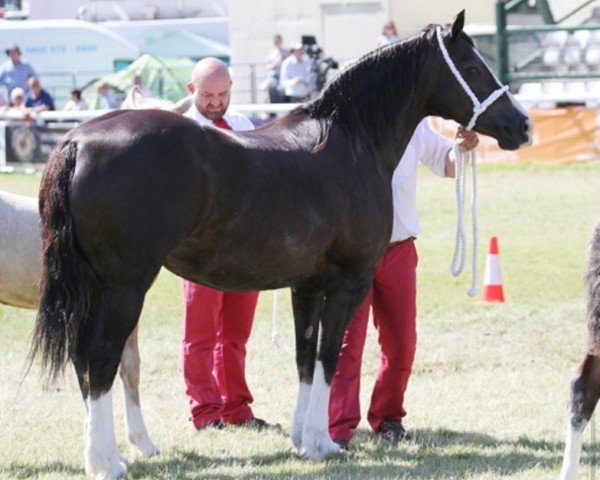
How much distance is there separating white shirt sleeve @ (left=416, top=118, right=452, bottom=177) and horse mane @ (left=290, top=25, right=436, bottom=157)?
681 mm

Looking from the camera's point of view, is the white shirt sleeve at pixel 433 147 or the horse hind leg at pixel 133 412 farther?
the white shirt sleeve at pixel 433 147

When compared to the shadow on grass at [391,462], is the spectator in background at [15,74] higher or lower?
higher

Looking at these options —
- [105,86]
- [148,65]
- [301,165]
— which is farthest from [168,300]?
[148,65]

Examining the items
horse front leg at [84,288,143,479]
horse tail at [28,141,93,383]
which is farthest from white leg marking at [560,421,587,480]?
horse tail at [28,141,93,383]

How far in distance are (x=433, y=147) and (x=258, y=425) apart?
2077mm

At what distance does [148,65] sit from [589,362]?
93.7 ft

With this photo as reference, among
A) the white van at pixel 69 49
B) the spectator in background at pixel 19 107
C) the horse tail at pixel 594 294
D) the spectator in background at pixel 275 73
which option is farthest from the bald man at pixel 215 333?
the white van at pixel 69 49

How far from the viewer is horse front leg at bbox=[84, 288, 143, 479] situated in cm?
602

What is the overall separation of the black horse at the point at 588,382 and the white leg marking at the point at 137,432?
2357 mm

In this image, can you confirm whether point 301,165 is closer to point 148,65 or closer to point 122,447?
point 122,447

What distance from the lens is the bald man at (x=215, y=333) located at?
293 inches

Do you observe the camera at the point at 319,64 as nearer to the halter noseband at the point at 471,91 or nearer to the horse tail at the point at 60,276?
the halter noseband at the point at 471,91

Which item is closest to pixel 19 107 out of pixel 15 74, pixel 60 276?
pixel 15 74

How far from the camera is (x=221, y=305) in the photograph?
7.76m
